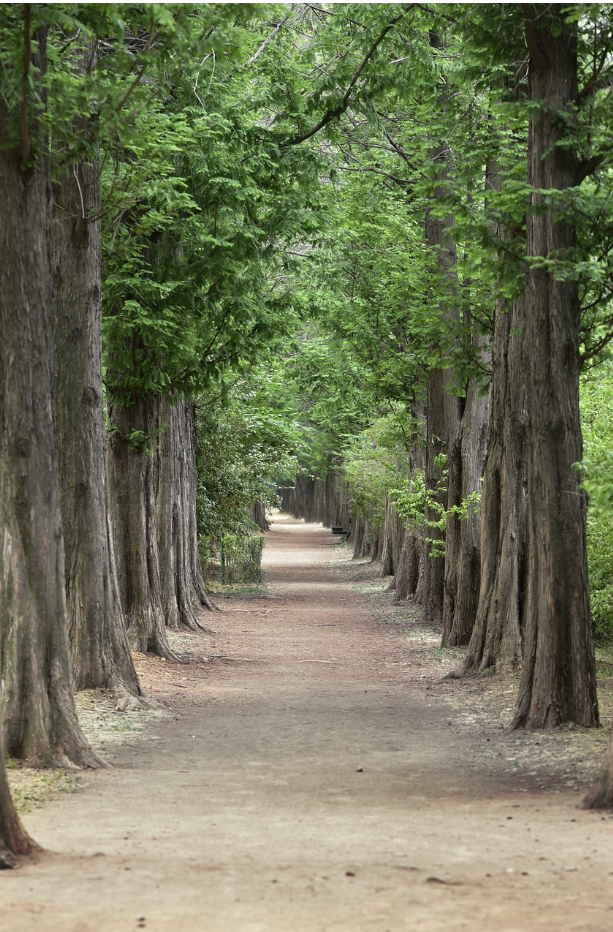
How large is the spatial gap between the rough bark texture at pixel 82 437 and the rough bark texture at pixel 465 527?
720 cm

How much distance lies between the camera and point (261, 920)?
4980 mm

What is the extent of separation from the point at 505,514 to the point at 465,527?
3542 mm

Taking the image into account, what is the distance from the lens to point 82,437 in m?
12.1

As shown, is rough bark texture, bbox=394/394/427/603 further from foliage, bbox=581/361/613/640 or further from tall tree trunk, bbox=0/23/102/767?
tall tree trunk, bbox=0/23/102/767

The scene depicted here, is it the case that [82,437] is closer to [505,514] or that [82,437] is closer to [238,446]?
[505,514]

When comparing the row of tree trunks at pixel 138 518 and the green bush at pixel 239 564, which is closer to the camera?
the row of tree trunks at pixel 138 518

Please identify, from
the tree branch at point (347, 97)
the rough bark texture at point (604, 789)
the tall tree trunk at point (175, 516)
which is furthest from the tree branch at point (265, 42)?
the rough bark texture at point (604, 789)

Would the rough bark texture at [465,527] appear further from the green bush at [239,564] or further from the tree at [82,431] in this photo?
the green bush at [239,564]

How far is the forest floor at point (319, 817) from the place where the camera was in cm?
516

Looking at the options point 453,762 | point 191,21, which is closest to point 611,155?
point 191,21

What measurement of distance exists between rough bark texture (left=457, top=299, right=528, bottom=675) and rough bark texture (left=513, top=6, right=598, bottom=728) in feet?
9.41

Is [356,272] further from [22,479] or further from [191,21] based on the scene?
[22,479]

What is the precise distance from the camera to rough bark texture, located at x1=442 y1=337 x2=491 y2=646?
18047 mm

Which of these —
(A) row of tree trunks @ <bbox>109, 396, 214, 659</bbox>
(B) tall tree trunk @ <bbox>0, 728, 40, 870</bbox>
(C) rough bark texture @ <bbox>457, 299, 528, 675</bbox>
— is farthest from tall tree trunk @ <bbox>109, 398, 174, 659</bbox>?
(B) tall tree trunk @ <bbox>0, 728, 40, 870</bbox>
